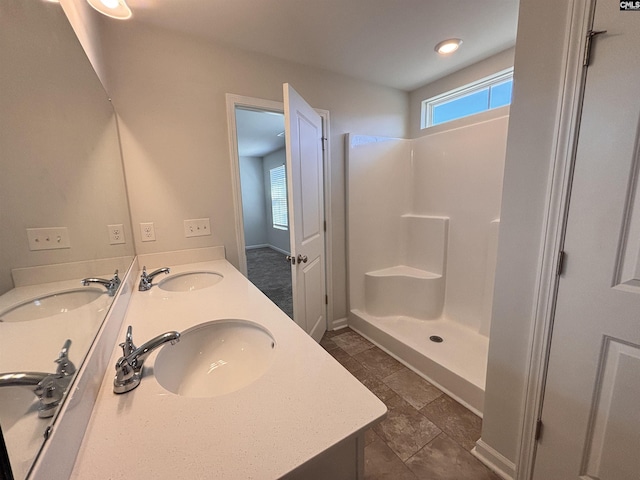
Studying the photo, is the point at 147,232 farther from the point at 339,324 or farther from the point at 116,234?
the point at 339,324

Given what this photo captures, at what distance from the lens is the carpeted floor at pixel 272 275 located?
3363 millimetres

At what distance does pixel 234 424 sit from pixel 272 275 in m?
3.94

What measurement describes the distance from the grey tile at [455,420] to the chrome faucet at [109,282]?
170 centimetres

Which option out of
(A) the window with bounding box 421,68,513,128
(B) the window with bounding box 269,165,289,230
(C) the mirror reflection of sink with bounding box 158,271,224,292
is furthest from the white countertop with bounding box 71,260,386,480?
(B) the window with bounding box 269,165,289,230

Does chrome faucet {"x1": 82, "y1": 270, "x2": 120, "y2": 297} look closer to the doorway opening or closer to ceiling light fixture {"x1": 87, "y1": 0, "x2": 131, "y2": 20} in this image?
ceiling light fixture {"x1": 87, "y1": 0, "x2": 131, "y2": 20}

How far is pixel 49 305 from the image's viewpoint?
1.89 feet

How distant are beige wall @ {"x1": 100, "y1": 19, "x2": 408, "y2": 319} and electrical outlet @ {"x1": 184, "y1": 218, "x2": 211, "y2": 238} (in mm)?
32

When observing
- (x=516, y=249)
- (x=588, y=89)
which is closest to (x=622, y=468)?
(x=516, y=249)

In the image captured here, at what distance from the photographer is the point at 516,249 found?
1.05 metres

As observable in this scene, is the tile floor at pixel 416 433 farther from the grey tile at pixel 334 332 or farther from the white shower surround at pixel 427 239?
the grey tile at pixel 334 332

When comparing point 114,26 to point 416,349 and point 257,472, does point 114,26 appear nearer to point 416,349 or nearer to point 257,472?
point 257,472

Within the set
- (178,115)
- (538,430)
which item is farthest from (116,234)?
(538,430)

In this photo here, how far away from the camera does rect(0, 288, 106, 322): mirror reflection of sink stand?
1.54 ft

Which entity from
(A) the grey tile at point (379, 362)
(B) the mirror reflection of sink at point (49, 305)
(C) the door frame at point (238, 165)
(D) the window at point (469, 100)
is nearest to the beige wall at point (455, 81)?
(D) the window at point (469, 100)
